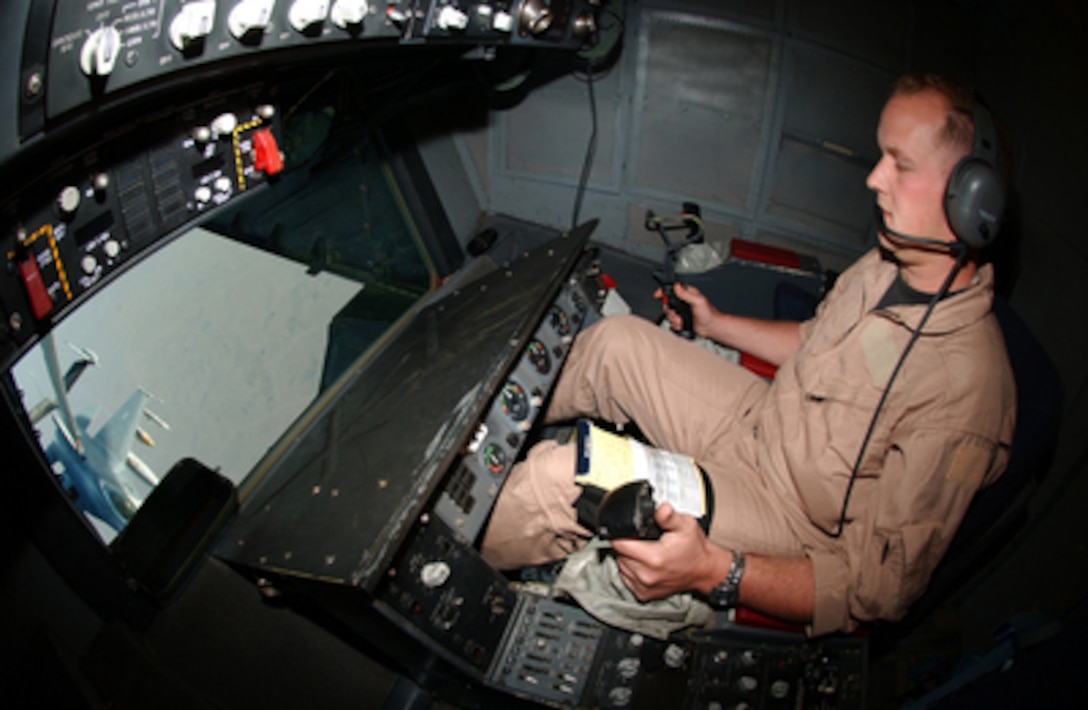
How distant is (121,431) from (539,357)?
3.58 ft

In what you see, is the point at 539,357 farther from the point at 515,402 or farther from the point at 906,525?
the point at 906,525

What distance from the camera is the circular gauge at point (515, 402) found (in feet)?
5.37

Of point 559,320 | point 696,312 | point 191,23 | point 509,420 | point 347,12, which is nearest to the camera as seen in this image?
point 191,23

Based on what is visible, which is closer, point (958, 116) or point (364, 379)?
point (958, 116)

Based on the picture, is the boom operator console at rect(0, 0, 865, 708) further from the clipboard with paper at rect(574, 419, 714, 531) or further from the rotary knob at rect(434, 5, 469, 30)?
the clipboard with paper at rect(574, 419, 714, 531)

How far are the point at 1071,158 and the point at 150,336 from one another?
2.48 metres

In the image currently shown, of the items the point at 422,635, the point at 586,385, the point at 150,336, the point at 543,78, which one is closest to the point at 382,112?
the point at 543,78

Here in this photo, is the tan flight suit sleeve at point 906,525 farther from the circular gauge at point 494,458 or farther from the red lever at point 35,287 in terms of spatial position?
the red lever at point 35,287

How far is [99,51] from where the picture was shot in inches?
36.3

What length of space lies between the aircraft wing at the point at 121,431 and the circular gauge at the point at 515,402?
941mm

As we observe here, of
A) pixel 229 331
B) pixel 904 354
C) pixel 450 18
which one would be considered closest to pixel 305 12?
pixel 450 18

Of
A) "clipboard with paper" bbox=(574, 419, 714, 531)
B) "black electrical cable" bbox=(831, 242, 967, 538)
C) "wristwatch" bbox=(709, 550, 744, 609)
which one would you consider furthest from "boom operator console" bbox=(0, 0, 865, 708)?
"black electrical cable" bbox=(831, 242, 967, 538)

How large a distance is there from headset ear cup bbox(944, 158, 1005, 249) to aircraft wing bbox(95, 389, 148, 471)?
192 cm

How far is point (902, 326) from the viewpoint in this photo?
53.2 inches
